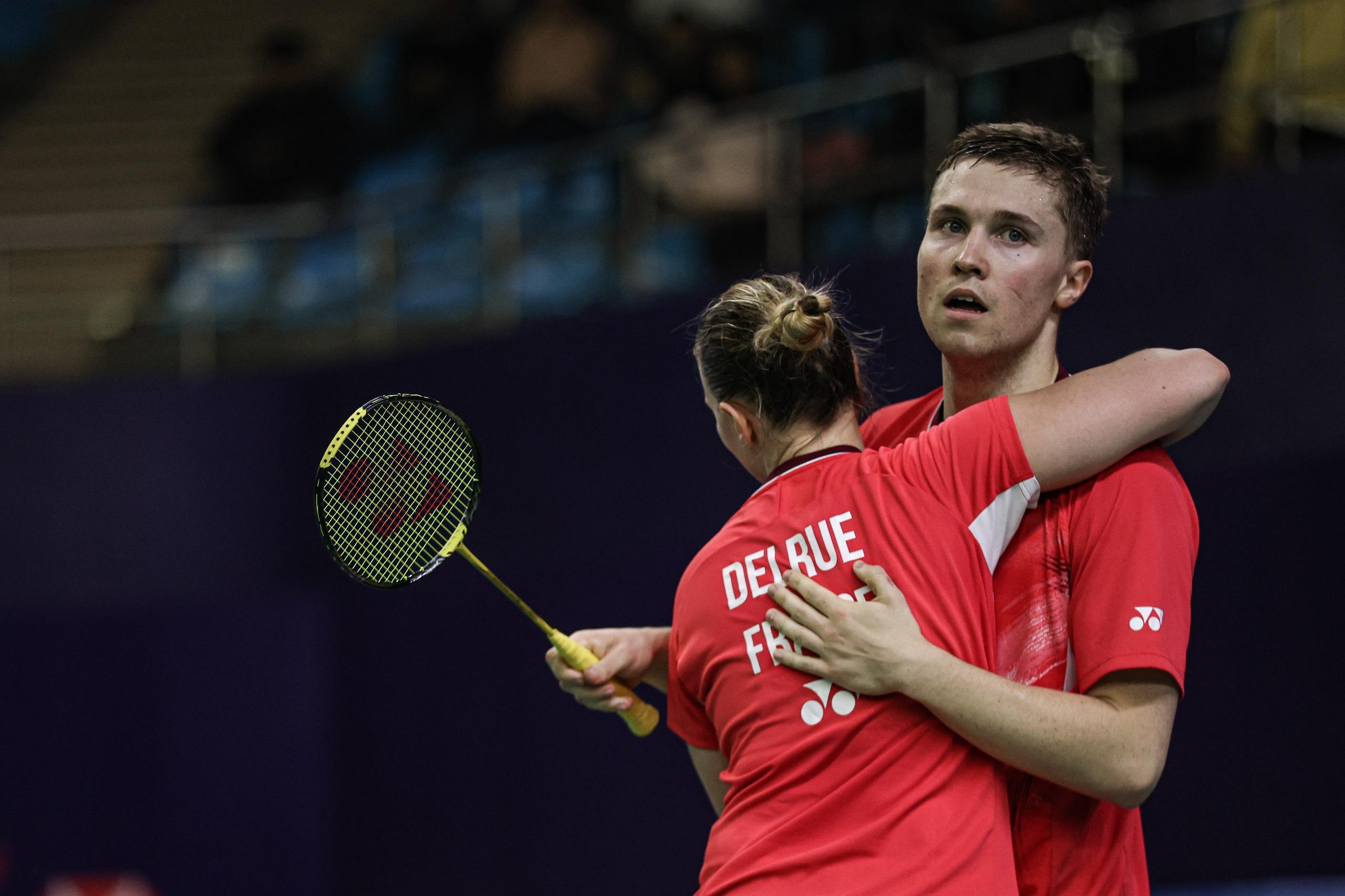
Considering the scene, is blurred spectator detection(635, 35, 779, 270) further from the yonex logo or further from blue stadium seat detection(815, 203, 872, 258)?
the yonex logo


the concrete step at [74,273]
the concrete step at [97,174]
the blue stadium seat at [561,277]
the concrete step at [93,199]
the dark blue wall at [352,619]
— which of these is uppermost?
the concrete step at [97,174]

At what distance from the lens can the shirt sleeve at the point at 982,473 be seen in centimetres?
220

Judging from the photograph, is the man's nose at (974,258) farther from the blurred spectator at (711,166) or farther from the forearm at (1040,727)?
the blurred spectator at (711,166)

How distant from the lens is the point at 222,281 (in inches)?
288

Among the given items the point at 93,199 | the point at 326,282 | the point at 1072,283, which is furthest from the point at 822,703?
the point at 93,199

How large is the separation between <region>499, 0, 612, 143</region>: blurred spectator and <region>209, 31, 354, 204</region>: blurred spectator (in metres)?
0.95

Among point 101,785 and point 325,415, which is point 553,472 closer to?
point 325,415

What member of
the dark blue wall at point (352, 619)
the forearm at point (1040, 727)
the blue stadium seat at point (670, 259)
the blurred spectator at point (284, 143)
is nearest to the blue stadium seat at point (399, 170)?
the blurred spectator at point (284, 143)

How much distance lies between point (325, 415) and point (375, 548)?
463 centimetres

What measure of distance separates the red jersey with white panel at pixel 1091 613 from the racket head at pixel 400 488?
3.34 feet

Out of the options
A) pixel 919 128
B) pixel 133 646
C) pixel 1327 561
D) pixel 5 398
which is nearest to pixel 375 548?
pixel 1327 561

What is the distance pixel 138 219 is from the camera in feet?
29.0

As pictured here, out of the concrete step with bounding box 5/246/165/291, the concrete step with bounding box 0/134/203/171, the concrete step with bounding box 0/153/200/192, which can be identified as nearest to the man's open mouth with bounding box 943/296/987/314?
the concrete step with bounding box 5/246/165/291

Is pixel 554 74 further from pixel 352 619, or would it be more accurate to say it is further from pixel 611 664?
pixel 611 664
